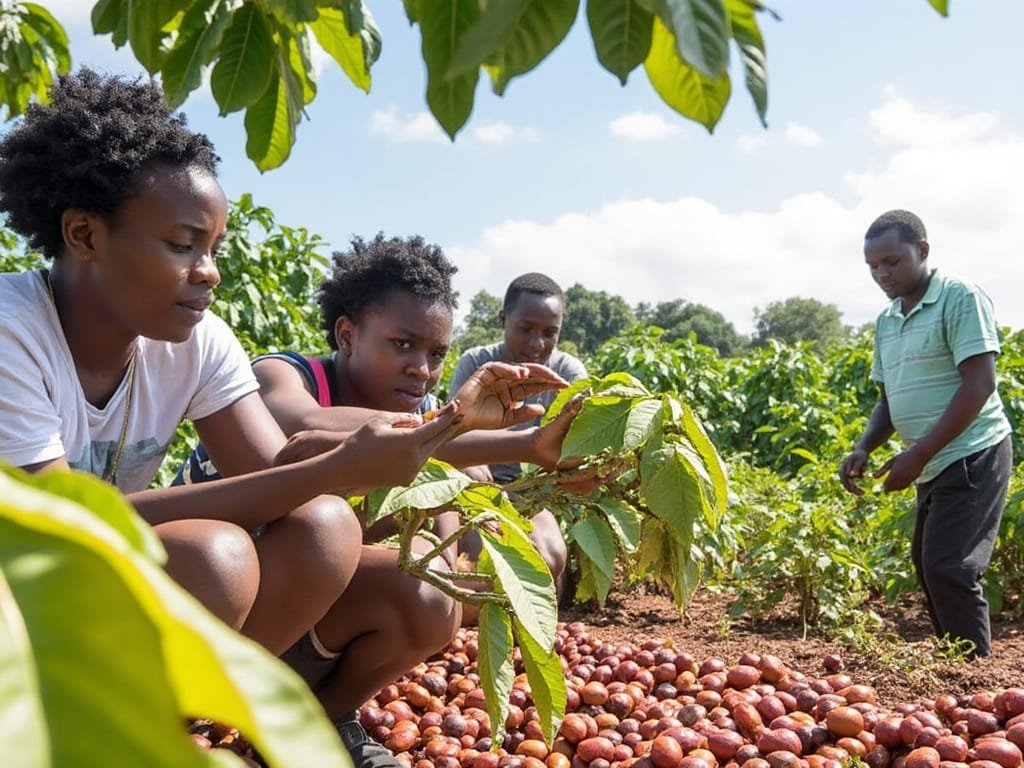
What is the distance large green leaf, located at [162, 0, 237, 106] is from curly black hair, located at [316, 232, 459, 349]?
1312 mm

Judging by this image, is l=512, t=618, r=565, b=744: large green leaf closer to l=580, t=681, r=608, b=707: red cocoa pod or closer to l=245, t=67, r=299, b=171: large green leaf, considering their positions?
l=245, t=67, r=299, b=171: large green leaf

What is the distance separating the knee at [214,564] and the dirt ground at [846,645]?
1.91 metres

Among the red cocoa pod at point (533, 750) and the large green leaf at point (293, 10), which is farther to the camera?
the red cocoa pod at point (533, 750)

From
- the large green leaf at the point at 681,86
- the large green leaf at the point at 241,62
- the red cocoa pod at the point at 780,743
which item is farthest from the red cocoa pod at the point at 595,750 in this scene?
the large green leaf at the point at 681,86

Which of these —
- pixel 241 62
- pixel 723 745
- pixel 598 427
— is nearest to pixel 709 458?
pixel 598 427

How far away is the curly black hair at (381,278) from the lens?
261 cm

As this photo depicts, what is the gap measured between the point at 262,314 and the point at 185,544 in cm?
555

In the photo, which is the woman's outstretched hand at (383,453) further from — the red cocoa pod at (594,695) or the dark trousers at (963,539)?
the dark trousers at (963,539)

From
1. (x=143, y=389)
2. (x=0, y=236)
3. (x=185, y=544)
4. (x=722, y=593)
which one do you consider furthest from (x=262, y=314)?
(x=185, y=544)

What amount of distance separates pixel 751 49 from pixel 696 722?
2001 millimetres

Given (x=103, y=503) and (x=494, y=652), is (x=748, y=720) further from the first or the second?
(x=103, y=503)

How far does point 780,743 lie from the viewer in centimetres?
216

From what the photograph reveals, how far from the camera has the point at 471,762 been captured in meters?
2.17

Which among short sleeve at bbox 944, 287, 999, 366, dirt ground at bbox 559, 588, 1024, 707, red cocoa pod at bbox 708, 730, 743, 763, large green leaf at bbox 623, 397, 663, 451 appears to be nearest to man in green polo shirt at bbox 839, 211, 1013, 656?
short sleeve at bbox 944, 287, 999, 366
